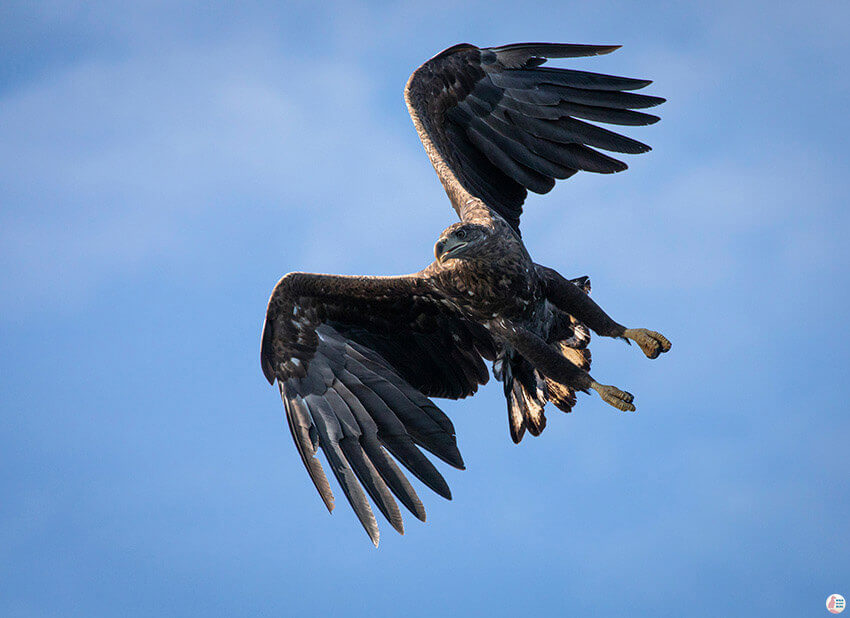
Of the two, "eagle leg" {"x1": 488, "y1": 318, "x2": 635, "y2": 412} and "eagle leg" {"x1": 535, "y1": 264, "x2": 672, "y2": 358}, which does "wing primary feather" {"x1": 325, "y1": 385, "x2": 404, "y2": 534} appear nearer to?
"eagle leg" {"x1": 488, "y1": 318, "x2": 635, "y2": 412}

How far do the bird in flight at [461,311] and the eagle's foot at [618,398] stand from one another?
11 millimetres

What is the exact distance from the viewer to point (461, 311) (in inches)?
328

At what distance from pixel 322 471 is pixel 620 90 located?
4.04 meters

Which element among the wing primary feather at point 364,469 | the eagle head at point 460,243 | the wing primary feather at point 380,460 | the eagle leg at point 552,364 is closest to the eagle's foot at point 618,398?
the eagle leg at point 552,364

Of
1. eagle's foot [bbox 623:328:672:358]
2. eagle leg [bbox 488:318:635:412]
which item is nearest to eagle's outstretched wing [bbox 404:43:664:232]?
eagle leg [bbox 488:318:635:412]

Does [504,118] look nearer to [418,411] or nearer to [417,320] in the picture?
[417,320]

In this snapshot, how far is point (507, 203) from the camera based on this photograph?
30.5 ft

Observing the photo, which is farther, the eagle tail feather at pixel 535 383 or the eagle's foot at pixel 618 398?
the eagle tail feather at pixel 535 383

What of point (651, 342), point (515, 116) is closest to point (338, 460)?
point (651, 342)

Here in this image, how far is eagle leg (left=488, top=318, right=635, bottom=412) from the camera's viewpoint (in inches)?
301

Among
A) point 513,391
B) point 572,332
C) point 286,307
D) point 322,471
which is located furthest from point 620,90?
point 322,471

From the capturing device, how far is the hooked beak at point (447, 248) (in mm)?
7641

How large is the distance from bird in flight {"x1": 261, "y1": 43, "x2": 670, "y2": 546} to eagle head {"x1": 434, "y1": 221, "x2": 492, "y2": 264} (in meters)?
0.01

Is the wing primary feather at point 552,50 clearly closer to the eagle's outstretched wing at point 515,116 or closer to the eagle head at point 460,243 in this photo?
the eagle's outstretched wing at point 515,116
